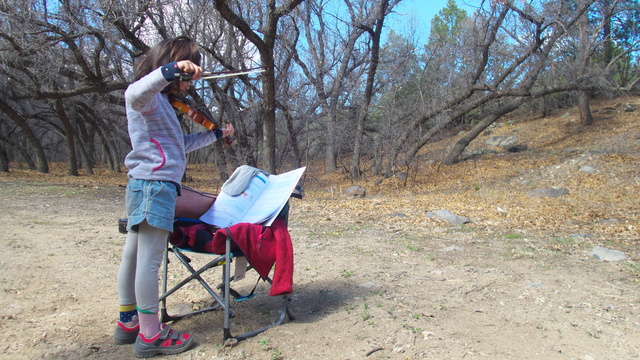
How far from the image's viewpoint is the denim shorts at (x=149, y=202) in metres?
2.42

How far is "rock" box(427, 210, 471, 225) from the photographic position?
7.17 metres

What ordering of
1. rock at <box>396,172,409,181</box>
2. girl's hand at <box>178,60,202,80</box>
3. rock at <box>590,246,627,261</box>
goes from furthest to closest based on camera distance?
1. rock at <box>396,172,409,181</box>
2. rock at <box>590,246,627,261</box>
3. girl's hand at <box>178,60,202,80</box>

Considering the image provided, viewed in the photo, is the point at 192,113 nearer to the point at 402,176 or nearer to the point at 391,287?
the point at 391,287

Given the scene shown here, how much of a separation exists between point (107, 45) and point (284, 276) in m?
10.7

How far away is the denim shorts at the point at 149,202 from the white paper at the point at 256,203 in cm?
47

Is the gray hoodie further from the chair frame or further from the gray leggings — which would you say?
the chair frame

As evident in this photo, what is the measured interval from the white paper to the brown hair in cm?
84

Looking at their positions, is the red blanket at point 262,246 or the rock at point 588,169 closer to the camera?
the red blanket at point 262,246

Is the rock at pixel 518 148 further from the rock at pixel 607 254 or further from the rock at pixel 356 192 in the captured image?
the rock at pixel 607 254

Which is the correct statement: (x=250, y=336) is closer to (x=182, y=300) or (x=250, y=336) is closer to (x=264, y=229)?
(x=264, y=229)

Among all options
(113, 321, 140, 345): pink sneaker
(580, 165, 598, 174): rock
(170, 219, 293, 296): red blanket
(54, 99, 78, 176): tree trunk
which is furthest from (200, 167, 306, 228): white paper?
(54, 99, 78, 176): tree trunk

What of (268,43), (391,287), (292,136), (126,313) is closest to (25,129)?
(292,136)

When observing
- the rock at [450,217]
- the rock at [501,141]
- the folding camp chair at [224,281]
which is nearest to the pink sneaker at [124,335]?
the folding camp chair at [224,281]

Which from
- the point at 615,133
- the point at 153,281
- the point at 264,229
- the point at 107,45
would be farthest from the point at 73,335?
the point at 615,133
